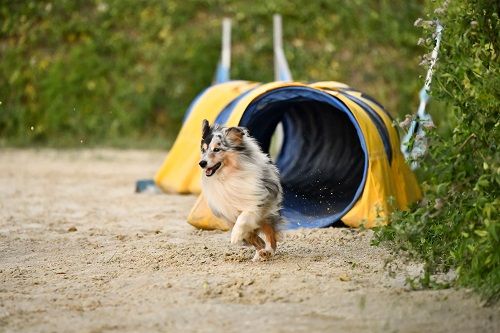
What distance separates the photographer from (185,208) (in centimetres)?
889

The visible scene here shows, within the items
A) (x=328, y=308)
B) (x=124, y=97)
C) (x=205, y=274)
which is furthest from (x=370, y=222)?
(x=124, y=97)

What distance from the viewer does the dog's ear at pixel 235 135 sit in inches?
240

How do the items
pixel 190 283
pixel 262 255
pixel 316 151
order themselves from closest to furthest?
1. pixel 190 283
2. pixel 262 255
3. pixel 316 151

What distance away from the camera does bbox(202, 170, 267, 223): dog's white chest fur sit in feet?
→ 19.6

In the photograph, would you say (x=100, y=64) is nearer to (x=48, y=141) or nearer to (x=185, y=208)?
(x=48, y=141)

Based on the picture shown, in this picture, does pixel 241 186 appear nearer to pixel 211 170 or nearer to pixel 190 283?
pixel 211 170

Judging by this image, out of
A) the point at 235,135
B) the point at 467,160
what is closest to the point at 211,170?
the point at 235,135

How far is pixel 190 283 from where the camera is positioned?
202 inches

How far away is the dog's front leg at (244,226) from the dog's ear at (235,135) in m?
0.51

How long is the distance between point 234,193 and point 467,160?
1.71 metres

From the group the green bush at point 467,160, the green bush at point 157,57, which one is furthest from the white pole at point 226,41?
the green bush at point 467,160

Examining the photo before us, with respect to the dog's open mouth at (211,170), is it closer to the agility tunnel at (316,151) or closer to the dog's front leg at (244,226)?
the dog's front leg at (244,226)

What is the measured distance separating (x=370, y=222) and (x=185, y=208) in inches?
91.9

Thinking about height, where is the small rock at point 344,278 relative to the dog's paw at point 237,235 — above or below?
below
